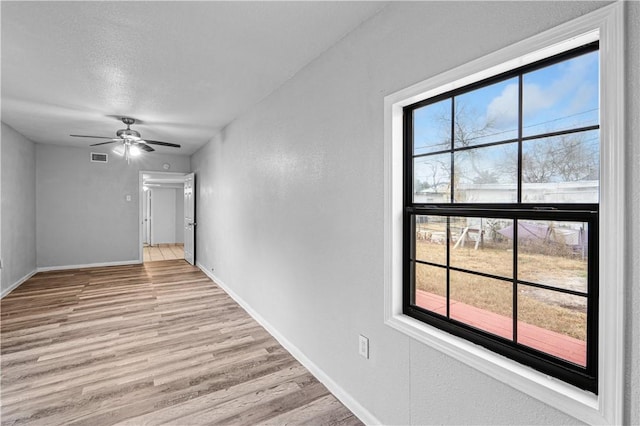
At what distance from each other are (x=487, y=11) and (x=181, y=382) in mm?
2964

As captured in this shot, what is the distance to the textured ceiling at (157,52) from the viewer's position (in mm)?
1857

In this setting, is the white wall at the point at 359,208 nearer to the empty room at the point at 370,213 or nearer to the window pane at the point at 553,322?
the empty room at the point at 370,213

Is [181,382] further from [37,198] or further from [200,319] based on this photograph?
[37,198]

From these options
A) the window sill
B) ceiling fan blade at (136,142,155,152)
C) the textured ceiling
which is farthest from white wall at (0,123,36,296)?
the window sill

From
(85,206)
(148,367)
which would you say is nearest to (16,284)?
(85,206)

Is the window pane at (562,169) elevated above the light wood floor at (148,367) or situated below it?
above

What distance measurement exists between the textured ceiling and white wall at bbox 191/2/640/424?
25cm

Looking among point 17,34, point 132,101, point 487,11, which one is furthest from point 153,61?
point 487,11

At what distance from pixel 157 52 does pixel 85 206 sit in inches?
213

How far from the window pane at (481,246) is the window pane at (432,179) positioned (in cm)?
16

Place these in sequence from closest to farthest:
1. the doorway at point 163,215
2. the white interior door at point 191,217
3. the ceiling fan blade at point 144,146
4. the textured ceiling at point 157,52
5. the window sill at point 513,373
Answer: the window sill at point 513,373, the textured ceiling at point 157,52, the ceiling fan blade at point 144,146, the white interior door at point 191,217, the doorway at point 163,215

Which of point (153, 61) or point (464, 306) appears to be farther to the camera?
point (153, 61)

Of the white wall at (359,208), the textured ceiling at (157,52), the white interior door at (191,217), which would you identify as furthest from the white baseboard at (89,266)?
the white wall at (359,208)

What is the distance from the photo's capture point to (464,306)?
1.51 m
